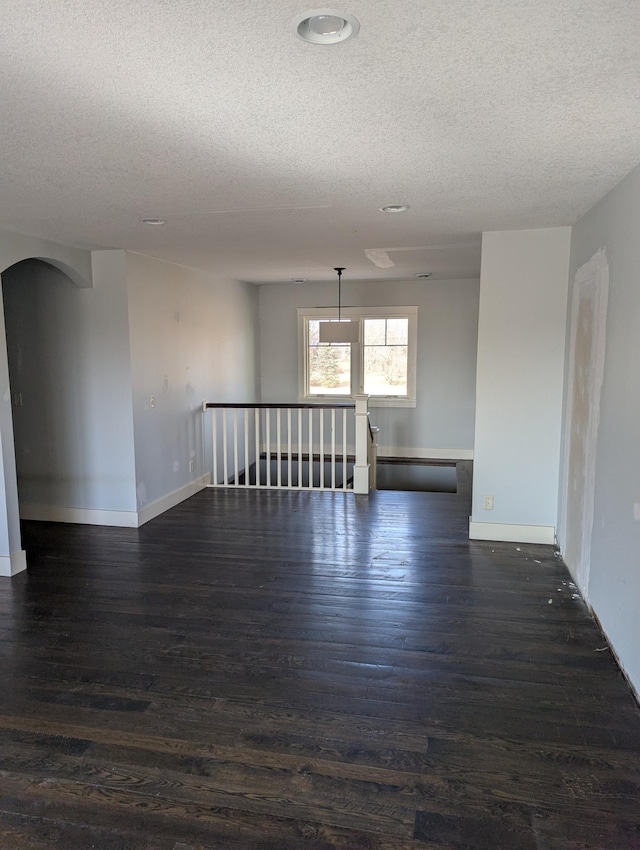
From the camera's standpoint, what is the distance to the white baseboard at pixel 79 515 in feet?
16.8

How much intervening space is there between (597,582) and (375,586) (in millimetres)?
1322

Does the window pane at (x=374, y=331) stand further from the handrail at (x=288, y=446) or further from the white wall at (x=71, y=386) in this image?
the white wall at (x=71, y=386)

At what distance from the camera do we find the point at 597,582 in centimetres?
319

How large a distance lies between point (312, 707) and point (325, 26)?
248cm

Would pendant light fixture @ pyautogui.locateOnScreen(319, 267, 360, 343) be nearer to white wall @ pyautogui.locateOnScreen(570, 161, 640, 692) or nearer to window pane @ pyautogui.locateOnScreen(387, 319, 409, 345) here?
window pane @ pyautogui.locateOnScreen(387, 319, 409, 345)

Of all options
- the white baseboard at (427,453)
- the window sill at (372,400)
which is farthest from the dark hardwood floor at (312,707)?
the window sill at (372,400)

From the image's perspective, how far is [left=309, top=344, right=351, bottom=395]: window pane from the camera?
27.6 ft

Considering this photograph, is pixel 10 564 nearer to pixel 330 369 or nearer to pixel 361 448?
pixel 361 448

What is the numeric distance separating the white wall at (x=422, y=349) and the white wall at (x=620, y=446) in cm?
462

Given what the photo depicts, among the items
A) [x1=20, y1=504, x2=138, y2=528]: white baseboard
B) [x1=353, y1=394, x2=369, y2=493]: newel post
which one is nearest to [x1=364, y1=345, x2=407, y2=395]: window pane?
[x1=353, y1=394, x2=369, y2=493]: newel post

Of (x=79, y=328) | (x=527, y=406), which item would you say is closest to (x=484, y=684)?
(x=527, y=406)

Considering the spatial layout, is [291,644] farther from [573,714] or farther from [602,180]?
[602,180]

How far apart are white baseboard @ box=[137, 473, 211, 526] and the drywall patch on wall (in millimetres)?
3540

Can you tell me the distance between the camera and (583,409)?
356cm
